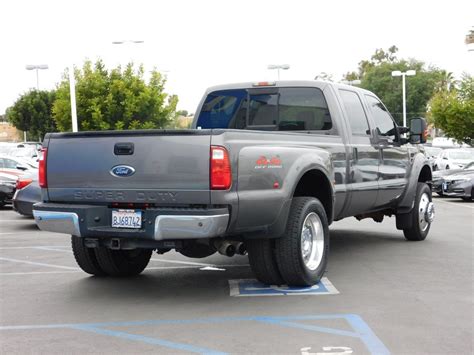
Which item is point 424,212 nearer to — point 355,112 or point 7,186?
point 355,112

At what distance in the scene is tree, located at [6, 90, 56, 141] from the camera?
53.8m

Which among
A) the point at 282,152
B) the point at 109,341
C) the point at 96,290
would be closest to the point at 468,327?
the point at 282,152

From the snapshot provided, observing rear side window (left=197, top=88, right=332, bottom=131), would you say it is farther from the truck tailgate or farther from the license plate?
the license plate

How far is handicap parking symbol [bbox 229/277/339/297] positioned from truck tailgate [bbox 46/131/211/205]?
1.36 metres

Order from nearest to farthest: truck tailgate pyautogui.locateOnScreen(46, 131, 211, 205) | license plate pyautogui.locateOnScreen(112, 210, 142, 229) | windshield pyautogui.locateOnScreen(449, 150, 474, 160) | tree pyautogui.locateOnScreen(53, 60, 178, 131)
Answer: truck tailgate pyautogui.locateOnScreen(46, 131, 211, 205), license plate pyautogui.locateOnScreen(112, 210, 142, 229), windshield pyautogui.locateOnScreen(449, 150, 474, 160), tree pyautogui.locateOnScreen(53, 60, 178, 131)

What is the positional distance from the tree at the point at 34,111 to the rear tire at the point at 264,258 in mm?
48952

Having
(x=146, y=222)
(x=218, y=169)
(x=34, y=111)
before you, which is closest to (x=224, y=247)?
(x=146, y=222)

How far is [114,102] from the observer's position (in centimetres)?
2962

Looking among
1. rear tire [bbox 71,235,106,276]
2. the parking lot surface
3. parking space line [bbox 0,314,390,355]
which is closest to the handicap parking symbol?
the parking lot surface

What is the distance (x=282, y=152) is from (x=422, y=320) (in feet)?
6.33

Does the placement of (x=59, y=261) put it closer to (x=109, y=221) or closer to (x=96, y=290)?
(x=96, y=290)

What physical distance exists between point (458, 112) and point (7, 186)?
946 inches

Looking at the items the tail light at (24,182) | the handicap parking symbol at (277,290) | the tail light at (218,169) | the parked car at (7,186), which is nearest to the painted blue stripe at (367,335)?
the handicap parking symbol at (277,290)

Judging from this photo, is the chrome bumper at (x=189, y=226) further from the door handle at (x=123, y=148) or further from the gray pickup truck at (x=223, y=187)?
the door handle at (x=123, y=148)
